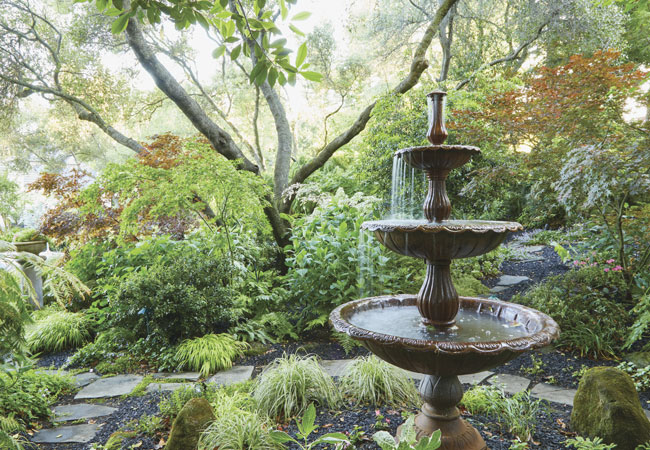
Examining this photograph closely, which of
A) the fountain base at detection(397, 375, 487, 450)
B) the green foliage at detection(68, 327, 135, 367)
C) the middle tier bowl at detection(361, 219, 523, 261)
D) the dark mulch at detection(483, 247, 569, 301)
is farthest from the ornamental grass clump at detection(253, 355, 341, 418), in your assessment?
the dark mulch at detection(483, 247, 569, 301)

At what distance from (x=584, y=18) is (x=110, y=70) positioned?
1037 cm

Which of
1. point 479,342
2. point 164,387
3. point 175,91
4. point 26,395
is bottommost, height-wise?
point 164,387

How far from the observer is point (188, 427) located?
7.14 feet

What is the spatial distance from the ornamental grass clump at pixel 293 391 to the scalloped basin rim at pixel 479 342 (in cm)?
63

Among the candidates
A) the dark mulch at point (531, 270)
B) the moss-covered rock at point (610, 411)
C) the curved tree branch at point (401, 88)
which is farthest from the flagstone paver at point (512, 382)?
the curved tree branch at point (401, 88)

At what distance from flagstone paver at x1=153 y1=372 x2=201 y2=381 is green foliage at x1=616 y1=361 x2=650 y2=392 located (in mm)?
3407

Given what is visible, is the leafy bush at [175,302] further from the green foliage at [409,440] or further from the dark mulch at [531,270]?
the dark mulch at [531,270]

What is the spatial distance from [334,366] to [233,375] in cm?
91

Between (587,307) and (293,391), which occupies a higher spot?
(587,307)

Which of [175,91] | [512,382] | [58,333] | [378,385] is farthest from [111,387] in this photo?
[175,91]

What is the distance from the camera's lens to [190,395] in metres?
2.72

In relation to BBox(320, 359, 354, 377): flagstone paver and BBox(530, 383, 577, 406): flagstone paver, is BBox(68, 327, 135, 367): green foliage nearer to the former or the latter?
BBox(320, 359, 354, 377): flagstone paver

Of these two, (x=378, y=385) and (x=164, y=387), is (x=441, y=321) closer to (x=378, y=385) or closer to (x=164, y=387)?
(x=378, y=385)

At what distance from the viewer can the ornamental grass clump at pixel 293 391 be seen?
269 centimetres
